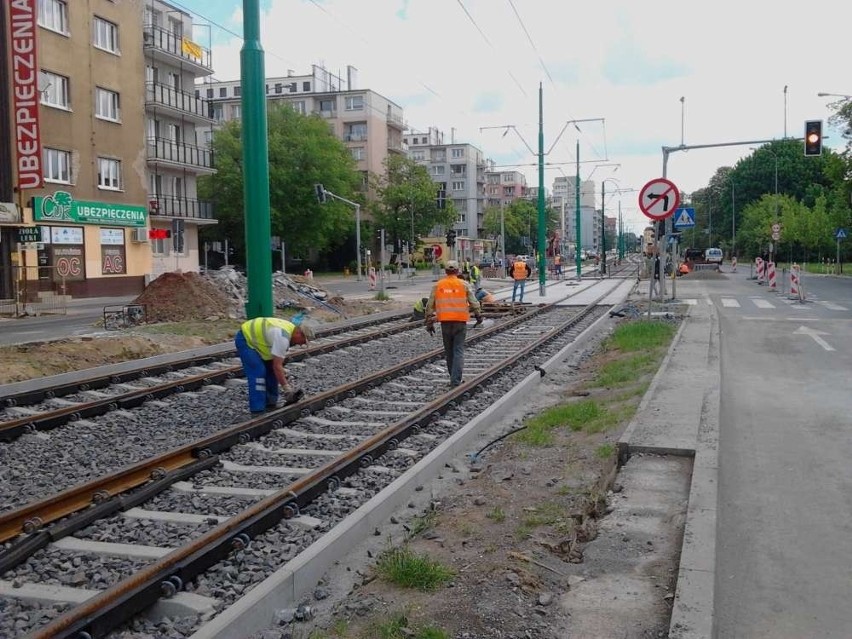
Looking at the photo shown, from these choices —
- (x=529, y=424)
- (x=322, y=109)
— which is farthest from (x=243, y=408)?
(x=322, y=109)

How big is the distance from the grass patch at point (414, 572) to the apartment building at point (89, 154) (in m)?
25.6

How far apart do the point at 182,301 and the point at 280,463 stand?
15.3 meters

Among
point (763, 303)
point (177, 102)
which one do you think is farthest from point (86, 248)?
point (763, 303)

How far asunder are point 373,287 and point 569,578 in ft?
135

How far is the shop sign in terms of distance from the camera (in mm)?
32031

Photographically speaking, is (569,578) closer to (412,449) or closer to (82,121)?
(412,449)

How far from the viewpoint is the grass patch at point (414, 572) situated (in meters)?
4.43

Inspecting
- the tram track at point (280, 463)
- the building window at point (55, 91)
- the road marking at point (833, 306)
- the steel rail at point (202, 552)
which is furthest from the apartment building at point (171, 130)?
the steel rail at point (202, 552)

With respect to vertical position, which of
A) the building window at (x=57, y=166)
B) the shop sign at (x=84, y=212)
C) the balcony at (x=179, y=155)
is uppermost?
the balcony at (x=179, y=155)

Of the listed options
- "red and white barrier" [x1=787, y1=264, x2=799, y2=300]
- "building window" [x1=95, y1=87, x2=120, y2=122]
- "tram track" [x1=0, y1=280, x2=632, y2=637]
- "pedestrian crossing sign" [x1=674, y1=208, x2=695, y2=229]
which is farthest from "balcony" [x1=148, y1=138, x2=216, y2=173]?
"tram track" [x1=0, y1=280, x2=632, y2=637]

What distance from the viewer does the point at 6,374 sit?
12586 millimetres

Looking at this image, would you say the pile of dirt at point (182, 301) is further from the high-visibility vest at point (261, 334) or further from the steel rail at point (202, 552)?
the steel rail at point (202, 552)

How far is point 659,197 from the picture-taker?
16.1 metres

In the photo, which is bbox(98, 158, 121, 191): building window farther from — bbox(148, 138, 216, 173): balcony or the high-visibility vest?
the high-visibility vest
